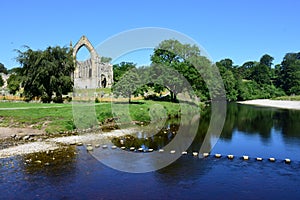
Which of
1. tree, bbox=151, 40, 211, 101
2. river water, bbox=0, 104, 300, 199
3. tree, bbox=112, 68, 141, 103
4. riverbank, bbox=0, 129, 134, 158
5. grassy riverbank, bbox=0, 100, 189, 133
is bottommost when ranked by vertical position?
river water, bbox=0, 104, 300, 199

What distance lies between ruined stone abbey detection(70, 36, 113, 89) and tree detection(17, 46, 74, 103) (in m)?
32.2

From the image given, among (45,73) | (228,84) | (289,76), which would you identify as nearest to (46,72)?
(45,73)

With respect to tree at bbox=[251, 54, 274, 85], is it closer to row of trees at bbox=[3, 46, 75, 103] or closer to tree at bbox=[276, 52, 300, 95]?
tree at bbox=[276, 52, 300, 95]

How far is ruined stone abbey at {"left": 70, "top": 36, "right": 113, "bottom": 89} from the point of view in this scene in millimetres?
84250

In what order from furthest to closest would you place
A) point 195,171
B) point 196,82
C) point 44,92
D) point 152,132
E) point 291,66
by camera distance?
point 291,66, point 196,82, point 44,92, point 152,132, point 195,171

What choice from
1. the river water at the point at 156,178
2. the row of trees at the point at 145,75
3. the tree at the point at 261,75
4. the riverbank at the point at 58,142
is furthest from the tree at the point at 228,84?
the river water at the point at 156,178

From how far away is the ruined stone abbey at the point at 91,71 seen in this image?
84250 mm

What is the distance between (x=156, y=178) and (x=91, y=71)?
72812 millimetres

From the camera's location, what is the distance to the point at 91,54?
285 feet

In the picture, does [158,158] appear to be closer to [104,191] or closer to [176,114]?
[104,191]

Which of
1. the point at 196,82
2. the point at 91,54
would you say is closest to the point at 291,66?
the point at 196,82

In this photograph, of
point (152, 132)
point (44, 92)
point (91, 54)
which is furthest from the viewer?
point (91, 54)

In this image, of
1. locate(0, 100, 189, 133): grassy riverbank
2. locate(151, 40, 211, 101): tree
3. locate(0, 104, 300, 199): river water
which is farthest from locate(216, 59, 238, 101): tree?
locate(0, 104, 300, 199): river water

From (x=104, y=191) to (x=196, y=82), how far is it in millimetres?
54707
